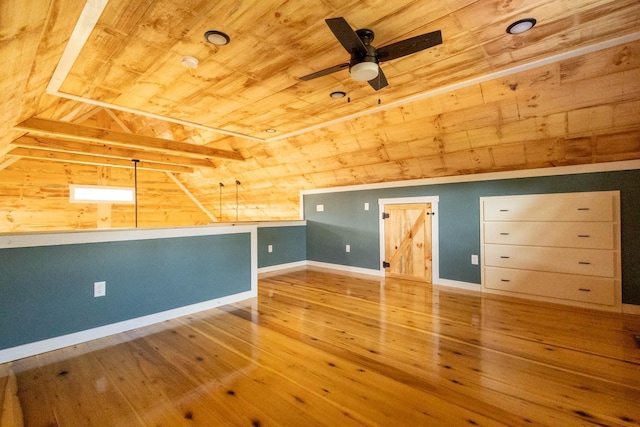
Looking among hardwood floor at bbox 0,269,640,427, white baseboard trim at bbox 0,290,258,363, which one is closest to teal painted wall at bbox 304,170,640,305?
hardwood floor at bbox 0,269,640,427

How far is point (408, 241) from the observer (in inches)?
190

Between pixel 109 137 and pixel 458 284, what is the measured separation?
5.39 m

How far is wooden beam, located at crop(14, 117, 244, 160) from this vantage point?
357 cm

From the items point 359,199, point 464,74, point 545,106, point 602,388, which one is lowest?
point 602,388

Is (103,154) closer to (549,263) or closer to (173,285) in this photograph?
(173,285)

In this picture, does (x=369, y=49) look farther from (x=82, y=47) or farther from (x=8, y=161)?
(x=8, y=161)

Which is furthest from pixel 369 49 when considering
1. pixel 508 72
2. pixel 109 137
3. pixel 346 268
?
pixel 346 268

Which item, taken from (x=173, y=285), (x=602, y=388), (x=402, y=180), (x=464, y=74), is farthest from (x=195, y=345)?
(x=402, y=180)

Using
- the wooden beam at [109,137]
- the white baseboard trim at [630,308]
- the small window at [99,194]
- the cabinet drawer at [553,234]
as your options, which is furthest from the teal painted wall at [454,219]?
the small window at [99,194]

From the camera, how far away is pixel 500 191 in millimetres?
3926

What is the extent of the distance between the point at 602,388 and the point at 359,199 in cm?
393

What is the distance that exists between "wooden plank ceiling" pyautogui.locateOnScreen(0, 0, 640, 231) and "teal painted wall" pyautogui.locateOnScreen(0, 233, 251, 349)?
1.37m

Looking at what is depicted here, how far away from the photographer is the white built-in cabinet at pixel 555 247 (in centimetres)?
329

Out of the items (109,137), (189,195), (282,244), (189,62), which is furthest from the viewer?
(189,195)
